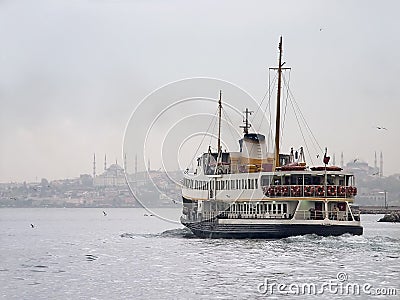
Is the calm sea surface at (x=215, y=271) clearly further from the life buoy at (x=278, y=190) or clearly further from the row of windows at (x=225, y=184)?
the row of windows at (x=225, y=184)

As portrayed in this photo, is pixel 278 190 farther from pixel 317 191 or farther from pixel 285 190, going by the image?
pixel 317 191

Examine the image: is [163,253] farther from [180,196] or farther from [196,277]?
[180,196]

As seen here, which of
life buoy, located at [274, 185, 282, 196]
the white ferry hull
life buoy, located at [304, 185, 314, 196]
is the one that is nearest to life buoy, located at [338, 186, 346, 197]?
life buoy, located at [304, 185, 314, 196]

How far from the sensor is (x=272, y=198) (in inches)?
2285

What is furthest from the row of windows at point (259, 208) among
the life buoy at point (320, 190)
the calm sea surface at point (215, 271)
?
the life buoy at point (320, 190)

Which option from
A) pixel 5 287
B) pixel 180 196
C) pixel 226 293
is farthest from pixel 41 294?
pixel 180 196

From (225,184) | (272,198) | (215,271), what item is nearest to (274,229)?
(272,198)

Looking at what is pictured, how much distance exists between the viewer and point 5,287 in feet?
126

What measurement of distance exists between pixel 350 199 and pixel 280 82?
524 inches

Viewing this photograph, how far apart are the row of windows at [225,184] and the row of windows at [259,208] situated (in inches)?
54.9

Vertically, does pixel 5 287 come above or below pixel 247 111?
below

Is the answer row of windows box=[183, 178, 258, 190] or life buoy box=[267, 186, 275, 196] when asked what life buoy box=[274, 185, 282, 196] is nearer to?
life buoy box=[267, 186, 275, 196]

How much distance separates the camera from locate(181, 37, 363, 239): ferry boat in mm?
56781

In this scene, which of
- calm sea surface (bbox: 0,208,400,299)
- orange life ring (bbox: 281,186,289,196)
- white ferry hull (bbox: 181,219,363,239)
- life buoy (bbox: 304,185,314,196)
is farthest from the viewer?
orange life ring (bbox: 281,186,289,196)
